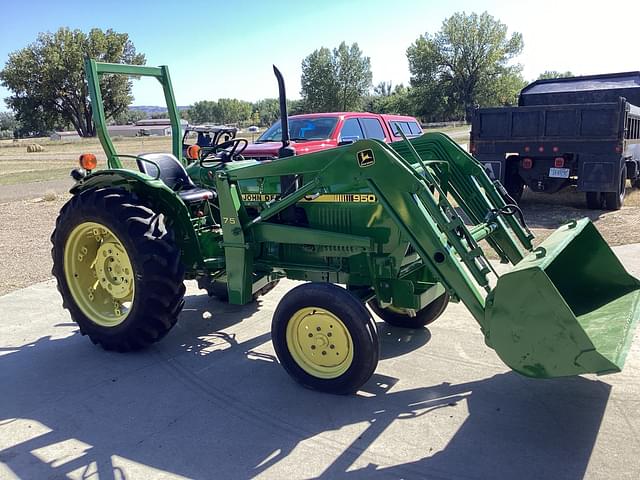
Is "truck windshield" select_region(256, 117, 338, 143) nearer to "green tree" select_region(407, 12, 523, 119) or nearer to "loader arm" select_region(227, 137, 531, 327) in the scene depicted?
"loader arm" select_region(227, 137, 531, 327)

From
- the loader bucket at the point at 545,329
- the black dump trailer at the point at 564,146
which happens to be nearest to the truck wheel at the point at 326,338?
the loader bucket at the point at 545,329

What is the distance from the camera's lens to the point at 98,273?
4.66m

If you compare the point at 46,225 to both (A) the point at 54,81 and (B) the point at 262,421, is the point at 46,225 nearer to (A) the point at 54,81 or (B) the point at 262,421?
(B) the point at 262,421

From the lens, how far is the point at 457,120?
58.3 m

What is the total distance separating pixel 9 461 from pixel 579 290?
3.73 metres

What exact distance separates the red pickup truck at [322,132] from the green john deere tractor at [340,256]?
429cm

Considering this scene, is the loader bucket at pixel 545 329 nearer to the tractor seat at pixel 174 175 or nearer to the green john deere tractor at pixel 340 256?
the green john deere tractor at pixel 340 256

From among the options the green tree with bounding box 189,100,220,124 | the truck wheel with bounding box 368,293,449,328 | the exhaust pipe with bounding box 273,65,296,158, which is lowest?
the truck wheel with bounding box 368,293,449,328

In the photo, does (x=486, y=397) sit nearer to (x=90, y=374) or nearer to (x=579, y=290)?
(x=579, y=290)

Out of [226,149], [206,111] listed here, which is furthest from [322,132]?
[206,111]

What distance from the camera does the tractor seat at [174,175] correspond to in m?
4.79

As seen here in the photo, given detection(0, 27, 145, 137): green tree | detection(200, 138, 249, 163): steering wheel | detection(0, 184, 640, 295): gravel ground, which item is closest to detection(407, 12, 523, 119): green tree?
detection(0, 27, 145, 137): green tree

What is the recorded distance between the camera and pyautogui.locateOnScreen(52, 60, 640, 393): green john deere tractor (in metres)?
3.09

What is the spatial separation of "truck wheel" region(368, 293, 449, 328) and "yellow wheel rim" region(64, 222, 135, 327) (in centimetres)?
204
